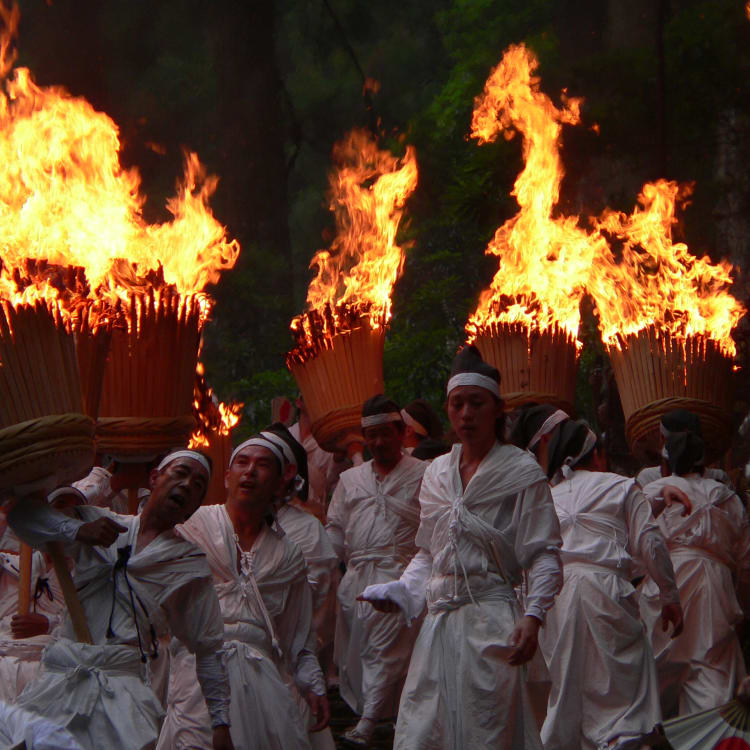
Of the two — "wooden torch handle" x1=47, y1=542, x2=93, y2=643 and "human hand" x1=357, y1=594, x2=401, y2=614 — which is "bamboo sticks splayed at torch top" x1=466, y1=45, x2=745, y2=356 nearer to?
"human hand" x1=357, y1=594, x2=401, y2=614

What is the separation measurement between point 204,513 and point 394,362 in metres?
12.1

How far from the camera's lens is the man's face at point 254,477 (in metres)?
6.29

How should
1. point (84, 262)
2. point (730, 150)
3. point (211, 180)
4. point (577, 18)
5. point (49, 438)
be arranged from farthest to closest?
point (211, 180)
point (577, 18)
point (730, 150)
point (84, 262)
point (49, 438)

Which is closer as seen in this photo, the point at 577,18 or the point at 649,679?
the point at 649,679

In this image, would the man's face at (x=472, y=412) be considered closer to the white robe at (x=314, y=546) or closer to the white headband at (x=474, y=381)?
the white headband at (x=474, y=381)

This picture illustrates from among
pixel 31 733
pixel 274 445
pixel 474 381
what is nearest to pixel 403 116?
pixel 274 445

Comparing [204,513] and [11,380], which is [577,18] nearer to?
[204,513]

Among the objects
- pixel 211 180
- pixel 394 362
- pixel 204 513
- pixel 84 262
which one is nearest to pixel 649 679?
pixel 204 513

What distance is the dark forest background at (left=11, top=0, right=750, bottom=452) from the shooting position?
18219 millimetres

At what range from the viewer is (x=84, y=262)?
7.05m

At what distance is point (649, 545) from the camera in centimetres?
714

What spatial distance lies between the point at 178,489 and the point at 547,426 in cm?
291

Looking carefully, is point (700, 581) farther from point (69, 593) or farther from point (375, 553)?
point (69, 593)

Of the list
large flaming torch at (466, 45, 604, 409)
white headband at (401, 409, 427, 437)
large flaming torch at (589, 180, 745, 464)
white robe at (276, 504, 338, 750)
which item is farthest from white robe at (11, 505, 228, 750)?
white headband at (401, 409, 427, 437)
